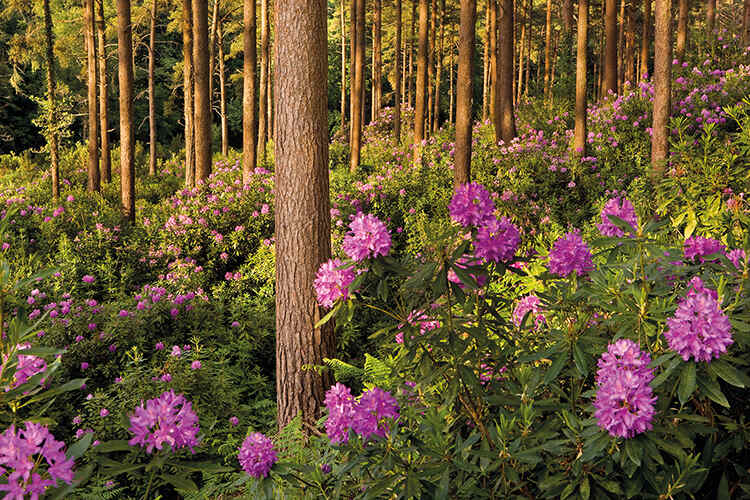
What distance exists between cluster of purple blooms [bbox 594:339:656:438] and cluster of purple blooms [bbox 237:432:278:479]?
1.11 meters

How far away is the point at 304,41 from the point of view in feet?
15.6

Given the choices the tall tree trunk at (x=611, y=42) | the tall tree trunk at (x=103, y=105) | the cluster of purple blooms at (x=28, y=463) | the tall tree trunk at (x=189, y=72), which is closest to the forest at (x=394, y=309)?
the cluster of purple blooms at (x=28, y=463)

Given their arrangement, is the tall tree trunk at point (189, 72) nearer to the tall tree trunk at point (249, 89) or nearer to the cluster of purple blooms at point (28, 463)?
the tall tree trunk at point (249, 89)

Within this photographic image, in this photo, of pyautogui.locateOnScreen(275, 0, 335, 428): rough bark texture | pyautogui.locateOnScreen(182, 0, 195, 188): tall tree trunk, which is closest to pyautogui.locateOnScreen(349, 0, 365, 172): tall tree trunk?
pyautogui.locateOnScreen(182, 0, 195, 188): tall tree trunk

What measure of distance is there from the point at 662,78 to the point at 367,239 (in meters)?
7.95

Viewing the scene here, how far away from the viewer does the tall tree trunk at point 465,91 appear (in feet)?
30.3

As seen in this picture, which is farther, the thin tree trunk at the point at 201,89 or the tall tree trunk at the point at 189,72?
the tall tree trunk at the point at 189,72

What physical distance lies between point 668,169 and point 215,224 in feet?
25.4

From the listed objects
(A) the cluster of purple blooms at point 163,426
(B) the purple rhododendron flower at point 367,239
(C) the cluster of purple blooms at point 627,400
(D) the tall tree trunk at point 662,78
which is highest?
(D) the tall tree trunk at point 662,78

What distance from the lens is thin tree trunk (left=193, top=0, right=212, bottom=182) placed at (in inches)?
456

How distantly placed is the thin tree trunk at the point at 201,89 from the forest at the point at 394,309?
0.22ft

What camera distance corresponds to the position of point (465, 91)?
949cm

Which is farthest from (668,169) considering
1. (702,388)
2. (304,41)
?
(702,388)

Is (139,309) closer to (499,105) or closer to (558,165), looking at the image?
(558,165)
